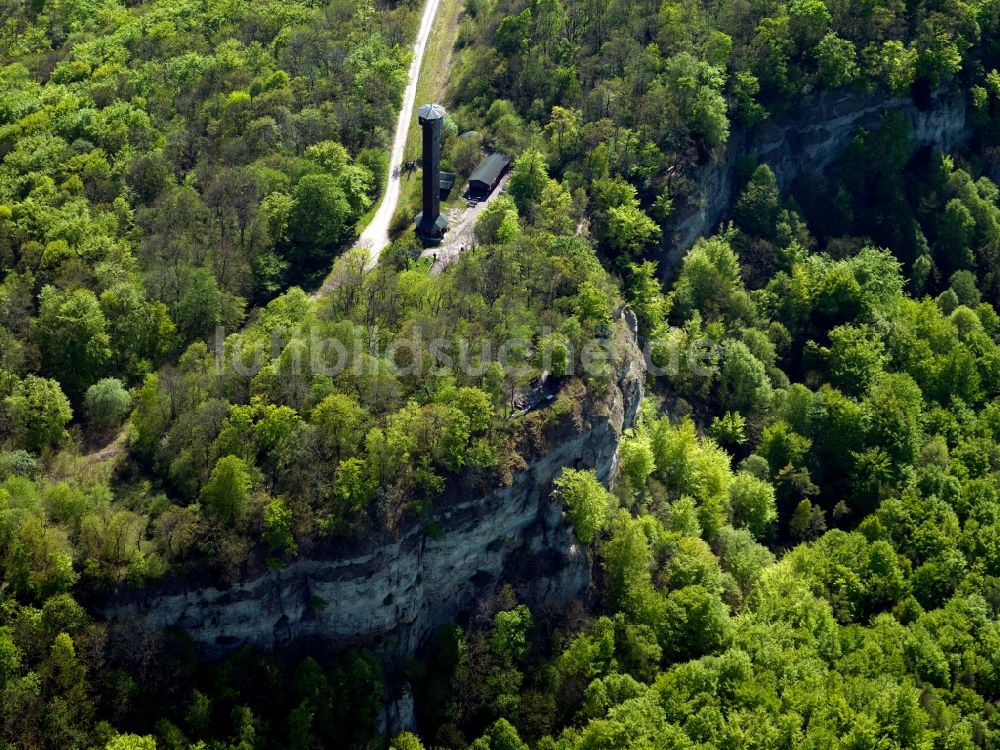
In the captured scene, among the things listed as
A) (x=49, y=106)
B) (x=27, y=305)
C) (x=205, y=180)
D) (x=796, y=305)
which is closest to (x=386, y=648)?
Answer: (x=27, y=305)

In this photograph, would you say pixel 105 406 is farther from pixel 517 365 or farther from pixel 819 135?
pixel 819 135

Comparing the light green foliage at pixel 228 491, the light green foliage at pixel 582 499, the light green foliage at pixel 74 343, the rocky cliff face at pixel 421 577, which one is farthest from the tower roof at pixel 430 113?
the light green foliage at pixel 228 491

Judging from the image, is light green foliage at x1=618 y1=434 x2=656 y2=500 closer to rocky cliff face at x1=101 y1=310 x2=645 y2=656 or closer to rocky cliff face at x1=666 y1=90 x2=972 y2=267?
rocky cliff face at x1=101 y1=310 x2=645 y2=656

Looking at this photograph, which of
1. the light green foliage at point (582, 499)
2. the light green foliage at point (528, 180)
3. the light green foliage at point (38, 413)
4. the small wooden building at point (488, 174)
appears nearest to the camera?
the light green foliage at point (38, 413)

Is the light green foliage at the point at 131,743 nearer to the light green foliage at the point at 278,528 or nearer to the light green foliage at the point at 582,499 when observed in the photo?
the light green foliage at the point at 278,528

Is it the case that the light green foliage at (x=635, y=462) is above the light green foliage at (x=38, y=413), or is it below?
below

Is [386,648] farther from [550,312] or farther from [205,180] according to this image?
[205,180]

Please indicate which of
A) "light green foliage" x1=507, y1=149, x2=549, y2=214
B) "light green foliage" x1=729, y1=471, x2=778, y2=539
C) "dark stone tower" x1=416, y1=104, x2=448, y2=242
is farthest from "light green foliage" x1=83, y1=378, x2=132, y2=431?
"light green foliage" x1=729, y1=471, x2=778, y2=539
